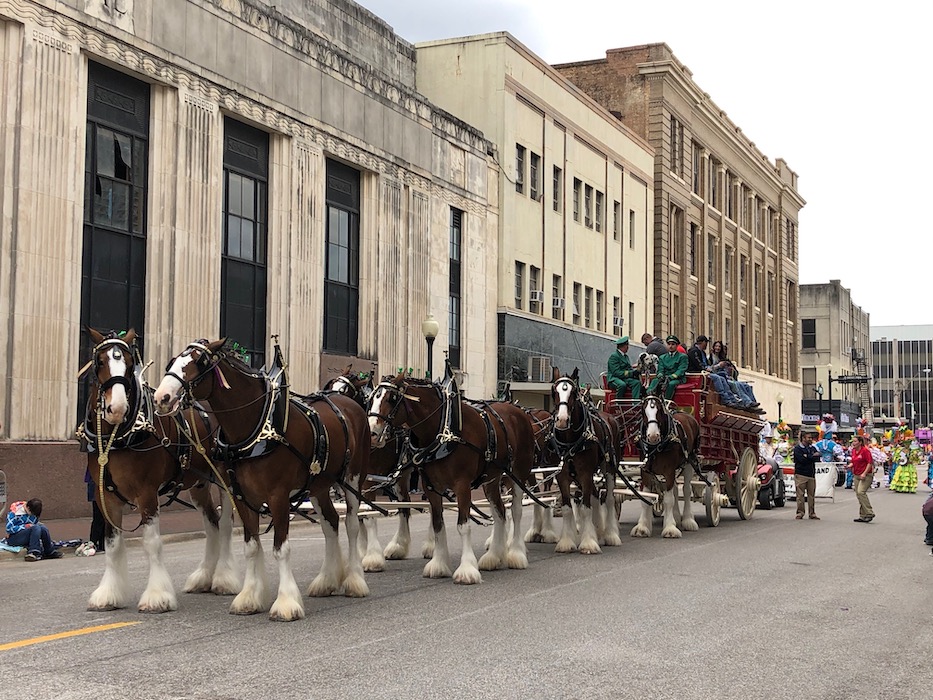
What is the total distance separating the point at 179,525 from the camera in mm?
19438

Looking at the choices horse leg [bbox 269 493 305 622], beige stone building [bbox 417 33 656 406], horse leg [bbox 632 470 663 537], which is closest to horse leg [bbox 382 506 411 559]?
horse leg [bbox 269 493 305 622]

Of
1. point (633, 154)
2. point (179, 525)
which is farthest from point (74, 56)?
point (633, 154)

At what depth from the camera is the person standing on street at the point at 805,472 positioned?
2244cm

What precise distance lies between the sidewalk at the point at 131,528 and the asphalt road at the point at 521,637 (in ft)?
10.2

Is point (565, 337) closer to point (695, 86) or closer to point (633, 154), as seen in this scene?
point (633, 154)

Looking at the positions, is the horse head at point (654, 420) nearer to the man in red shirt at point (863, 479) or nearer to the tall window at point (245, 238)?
the man in red shirt at point (863, 479)

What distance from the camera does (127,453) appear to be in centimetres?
968

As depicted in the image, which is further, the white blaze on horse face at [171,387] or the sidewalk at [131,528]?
the sidewalk at [131,528]

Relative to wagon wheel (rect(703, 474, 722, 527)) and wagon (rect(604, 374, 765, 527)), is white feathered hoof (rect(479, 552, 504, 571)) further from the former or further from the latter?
wagon wheel (rect(703, 474, 722, 527))

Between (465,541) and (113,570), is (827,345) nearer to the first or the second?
(465,541)

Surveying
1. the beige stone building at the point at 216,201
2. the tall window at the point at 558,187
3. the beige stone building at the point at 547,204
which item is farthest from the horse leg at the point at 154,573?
the tall window at the point at 558,187

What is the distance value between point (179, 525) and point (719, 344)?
10121 mm

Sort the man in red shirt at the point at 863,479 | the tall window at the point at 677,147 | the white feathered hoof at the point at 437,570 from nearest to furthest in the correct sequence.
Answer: the white feathered hoof at the point at 437,570
the man in red shirt at the point at 863,479
the tall window at the point at 677,147

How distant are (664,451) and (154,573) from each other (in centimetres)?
962
